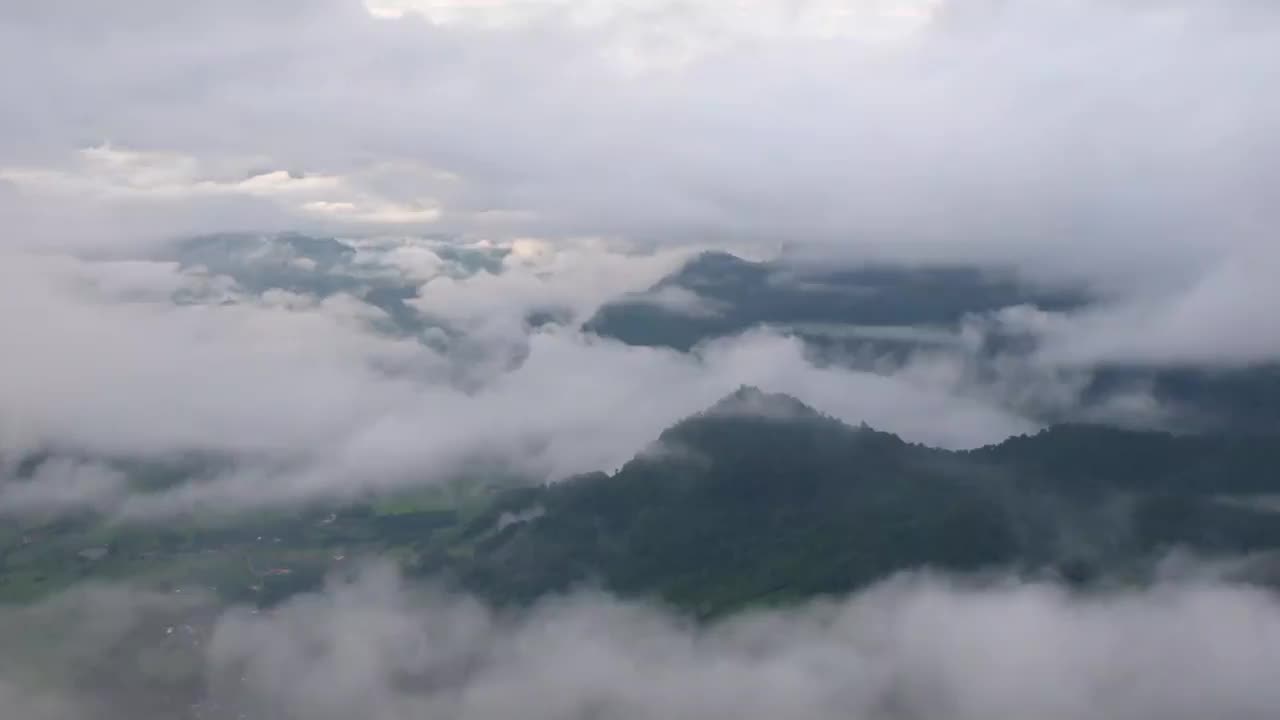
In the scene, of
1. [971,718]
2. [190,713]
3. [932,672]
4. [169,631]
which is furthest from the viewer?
[169,631]

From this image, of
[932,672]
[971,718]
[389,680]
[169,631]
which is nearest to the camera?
[971,718]

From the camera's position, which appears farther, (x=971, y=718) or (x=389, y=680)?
(x=389, y=680)

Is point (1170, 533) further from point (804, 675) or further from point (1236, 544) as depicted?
point (804, 675)

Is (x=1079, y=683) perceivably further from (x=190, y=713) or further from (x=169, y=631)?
(x=169, y=631)

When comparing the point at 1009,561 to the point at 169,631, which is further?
the point at 169,631

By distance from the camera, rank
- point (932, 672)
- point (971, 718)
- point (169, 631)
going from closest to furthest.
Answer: point (971, 718) → point (932, 672) → point (169, 631)

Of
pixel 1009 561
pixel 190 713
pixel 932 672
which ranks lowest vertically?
pixel 190 713

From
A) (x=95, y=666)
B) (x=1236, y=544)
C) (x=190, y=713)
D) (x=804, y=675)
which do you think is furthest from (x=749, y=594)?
(x=95, y=666)

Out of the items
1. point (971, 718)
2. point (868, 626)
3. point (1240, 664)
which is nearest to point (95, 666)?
point (868, 626)

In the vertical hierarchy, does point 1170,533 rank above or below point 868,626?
above
